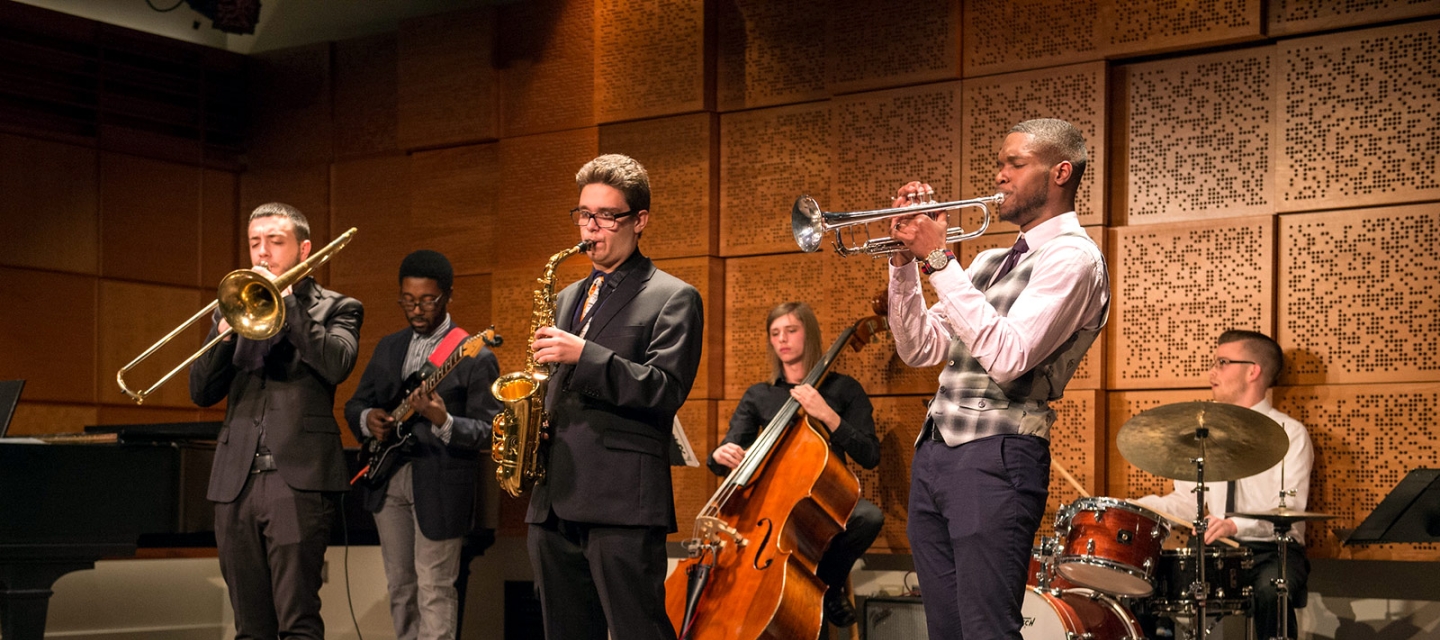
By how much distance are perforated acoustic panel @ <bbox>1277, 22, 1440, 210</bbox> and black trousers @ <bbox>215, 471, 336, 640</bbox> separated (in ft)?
11.2

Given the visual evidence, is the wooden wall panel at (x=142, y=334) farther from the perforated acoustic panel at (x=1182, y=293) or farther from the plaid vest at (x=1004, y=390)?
the plaid vest at (x=1004, y=390)

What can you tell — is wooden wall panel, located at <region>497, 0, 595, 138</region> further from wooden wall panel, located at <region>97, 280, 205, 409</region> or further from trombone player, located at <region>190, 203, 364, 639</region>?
trombone player, located at <region>190, 203, 364, 639</region>

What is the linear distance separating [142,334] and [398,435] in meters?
2.64

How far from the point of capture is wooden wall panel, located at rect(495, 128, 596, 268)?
6293 millimetres

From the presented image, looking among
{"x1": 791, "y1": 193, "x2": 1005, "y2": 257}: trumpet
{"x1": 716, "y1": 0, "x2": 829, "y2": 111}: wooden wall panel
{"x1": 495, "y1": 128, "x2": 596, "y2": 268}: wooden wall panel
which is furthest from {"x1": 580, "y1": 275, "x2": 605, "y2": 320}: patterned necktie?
{"x1": 495, "y1": 128, "x2": 596, "y2": 268}: wooden wall panel

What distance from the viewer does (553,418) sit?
323 centimetres

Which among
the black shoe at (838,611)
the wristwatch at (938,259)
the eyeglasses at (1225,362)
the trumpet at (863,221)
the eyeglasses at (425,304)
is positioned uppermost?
the trumpet at (863,221)

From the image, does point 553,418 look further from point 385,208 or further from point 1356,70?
point 385,208

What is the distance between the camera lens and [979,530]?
2.70m

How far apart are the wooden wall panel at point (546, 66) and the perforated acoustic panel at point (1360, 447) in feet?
10.8

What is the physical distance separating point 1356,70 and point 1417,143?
0.32 meters

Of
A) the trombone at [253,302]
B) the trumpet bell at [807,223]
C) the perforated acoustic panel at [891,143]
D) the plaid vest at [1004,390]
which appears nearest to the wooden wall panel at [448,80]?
the perforated acoustic panel at [891,143]

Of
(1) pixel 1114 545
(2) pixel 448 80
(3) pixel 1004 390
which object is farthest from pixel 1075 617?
(2) pixel 448 80

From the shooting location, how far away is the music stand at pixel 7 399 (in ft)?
14.6
